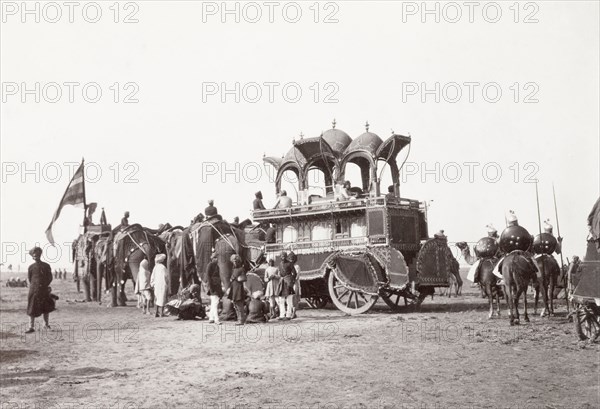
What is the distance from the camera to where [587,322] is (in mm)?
12016

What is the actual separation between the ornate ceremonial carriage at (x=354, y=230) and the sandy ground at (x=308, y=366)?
197 cm

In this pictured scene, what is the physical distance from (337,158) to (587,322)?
27.4 ft

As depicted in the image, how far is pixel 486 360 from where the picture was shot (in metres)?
9.98

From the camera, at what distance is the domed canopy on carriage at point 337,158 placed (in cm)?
1761

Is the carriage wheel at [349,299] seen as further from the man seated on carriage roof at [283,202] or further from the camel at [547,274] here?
the camel at [547,274]

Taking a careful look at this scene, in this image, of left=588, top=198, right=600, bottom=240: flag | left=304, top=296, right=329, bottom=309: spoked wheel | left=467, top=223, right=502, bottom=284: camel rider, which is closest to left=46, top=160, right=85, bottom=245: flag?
left=304, top=296, right=329, bottom=309: spoked wheel

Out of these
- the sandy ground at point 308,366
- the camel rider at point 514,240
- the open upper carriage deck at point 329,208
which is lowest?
the sandy ground at point 308,366

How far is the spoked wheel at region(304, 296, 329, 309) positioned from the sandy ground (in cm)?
516

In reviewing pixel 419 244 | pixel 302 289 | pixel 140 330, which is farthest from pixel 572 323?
pixel 140 330

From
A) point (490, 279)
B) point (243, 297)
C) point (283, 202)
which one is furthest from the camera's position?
point (283, 202)

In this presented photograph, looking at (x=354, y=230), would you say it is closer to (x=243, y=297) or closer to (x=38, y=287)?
(x=243, y=297)

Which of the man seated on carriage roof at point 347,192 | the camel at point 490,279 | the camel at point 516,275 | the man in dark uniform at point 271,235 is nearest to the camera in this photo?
the camel at point 516,275

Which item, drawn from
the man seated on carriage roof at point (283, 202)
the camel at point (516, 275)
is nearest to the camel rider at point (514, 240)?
the camel at point (516, 275)

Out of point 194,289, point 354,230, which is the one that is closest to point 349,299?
point 354,230
